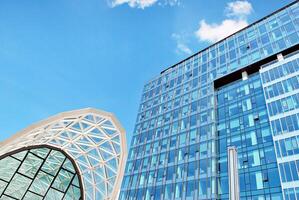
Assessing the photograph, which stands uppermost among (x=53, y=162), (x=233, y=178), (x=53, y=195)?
(x=53, y=162)

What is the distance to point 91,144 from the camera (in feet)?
81.0

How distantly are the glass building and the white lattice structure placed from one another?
16.9 meters

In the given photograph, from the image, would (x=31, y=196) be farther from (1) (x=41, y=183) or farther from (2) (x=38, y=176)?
(2) (x=38, y=176)

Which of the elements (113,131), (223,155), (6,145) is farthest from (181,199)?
(6,145)

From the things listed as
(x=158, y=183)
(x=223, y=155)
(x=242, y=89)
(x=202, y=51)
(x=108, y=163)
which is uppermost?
(x=202, y=51)

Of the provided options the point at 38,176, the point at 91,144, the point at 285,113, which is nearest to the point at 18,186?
the point at 38,176

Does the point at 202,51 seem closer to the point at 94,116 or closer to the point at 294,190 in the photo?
the point at 294,190

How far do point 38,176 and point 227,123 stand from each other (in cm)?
2815

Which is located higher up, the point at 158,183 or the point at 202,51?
the point at 202,51

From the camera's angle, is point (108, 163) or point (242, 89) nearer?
point (108, 163)

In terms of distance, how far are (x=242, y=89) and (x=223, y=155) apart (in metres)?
11.6

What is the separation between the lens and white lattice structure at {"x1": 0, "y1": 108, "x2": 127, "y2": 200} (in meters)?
21.1

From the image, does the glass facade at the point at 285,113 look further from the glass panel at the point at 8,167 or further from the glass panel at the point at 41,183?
the glass panel at the point at 8,167

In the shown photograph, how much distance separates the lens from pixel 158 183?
42875mm
